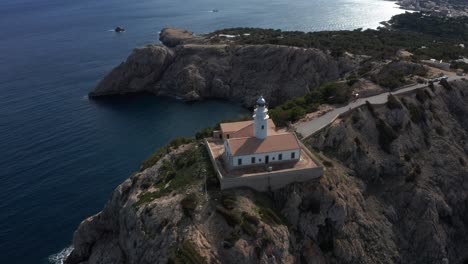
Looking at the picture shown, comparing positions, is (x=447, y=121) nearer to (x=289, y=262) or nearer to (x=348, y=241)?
(x=348, y=241)

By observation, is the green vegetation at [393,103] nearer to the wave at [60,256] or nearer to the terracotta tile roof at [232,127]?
the terracotta tile roof at [232,127]

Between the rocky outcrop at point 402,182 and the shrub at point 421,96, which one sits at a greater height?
the shrub at point 421,96

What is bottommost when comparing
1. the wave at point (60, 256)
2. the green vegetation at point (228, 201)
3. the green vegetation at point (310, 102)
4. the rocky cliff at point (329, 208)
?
the wave at point (60, 256)

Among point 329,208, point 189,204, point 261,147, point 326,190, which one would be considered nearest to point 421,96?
point 326,190

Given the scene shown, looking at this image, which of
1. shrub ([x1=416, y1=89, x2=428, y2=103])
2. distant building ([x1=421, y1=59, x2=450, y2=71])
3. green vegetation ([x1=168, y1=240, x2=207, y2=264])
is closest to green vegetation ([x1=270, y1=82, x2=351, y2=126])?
shrub ([x1=416, y1=89, x2=428, y2=103])

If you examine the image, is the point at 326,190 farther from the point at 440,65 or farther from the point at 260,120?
the point at 440,65

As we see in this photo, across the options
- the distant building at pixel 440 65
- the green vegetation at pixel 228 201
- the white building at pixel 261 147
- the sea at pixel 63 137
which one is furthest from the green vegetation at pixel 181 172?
the distant building at pixel 440 65

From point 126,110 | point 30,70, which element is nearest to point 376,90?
point 126,110
